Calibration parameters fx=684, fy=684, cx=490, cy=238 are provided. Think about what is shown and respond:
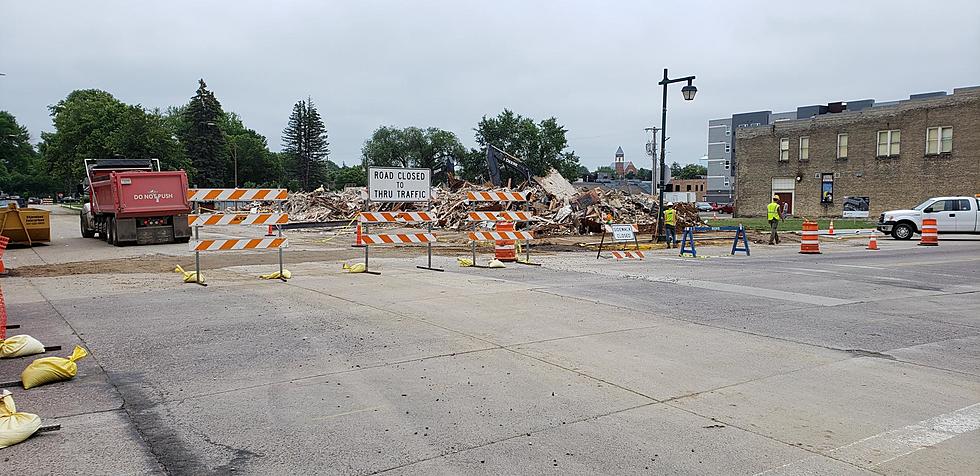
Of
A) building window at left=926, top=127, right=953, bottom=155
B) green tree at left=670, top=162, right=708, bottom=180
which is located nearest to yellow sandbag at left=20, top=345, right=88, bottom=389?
building window at left=926, top=127, right=953, bottom=155

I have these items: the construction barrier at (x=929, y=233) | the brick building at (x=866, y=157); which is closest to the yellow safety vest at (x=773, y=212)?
the construction barrier at (x=929, y=233)

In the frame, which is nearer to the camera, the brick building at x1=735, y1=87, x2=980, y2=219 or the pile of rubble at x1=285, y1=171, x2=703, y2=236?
the pile of rubble at x1=285, y1=171, x2=703, y2=236

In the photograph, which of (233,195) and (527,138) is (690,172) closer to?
(527,138)

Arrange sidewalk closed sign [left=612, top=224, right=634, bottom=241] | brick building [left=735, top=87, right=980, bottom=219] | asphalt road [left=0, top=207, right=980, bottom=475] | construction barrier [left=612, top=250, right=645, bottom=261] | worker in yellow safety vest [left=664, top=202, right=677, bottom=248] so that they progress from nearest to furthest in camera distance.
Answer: asphalt road [left=0, top=207, right=980, bottom=475] < construction barrier [left=612, top=250, right=645, bottom=261] < sidewalk closed sign [left=612, top=224, right=634, bottom=241] < worker in yellow safety vest [left=664, top=202, right=677, bottom=248] < brick building [left=735, top=87, right=980, bottom=219]

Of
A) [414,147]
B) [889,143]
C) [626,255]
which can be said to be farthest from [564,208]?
[414,147]

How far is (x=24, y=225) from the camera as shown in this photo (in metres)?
23.9

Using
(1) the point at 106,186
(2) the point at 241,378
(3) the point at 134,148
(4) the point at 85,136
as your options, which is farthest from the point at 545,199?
(4) the point at 85,136

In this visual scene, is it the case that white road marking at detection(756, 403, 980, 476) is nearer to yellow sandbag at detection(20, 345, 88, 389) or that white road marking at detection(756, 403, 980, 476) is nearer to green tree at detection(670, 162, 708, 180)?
yellow sandbag at detection(20, 345, 88, 389)

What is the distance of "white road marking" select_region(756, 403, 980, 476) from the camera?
4301mm

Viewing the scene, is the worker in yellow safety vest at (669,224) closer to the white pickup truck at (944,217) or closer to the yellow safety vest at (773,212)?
the yellow safety vest at (773,212)

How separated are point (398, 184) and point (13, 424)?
35.3 ft

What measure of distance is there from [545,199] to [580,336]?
1178 inches

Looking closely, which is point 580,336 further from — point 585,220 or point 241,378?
Result: point 585,220

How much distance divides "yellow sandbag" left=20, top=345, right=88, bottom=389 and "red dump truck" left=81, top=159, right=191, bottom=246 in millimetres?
19229
